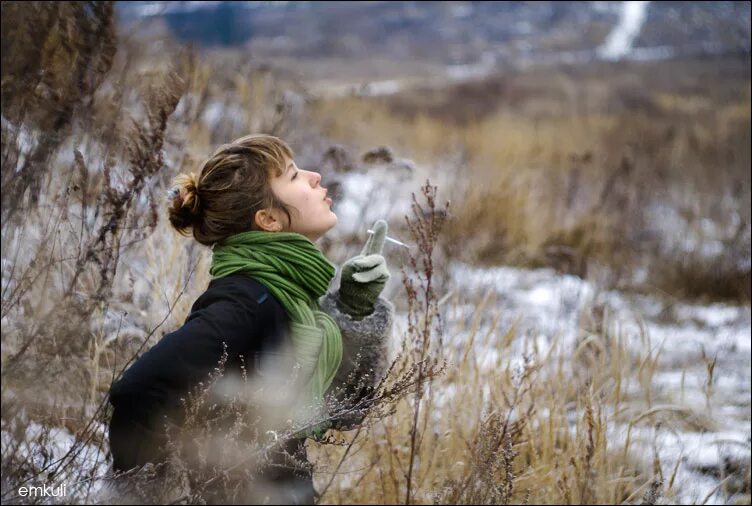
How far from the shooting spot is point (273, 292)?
1.42 m

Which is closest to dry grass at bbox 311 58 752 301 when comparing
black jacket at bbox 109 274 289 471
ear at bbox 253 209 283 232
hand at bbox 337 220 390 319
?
hand at bbox 337 220 390 319

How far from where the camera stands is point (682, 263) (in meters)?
4.95

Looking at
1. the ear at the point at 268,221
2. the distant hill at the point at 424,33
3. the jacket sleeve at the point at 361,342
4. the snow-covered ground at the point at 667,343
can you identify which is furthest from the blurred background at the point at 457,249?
the distant hill at the point at 424,33

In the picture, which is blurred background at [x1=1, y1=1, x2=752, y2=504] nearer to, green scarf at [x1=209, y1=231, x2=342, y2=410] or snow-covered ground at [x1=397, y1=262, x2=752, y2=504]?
snow-covered ground at [x1=397, y1=262, x2=752, y2=504]

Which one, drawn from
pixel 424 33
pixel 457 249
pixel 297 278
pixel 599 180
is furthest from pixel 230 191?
pixel 424 33

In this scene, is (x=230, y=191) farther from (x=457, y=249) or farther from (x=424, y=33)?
(x=424, y=33)

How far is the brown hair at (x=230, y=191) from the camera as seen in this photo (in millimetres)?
1480

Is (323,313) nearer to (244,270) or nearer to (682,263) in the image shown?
(244,270)

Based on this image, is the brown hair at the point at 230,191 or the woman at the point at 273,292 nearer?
the woman at the point at 273,292

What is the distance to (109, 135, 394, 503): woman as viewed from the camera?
4.24 feet

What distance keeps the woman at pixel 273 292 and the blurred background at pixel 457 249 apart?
0.11 m

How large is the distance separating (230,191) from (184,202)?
0.10 meters

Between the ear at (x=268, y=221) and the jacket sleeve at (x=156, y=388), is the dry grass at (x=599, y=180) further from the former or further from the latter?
the jacket sleeve at (x=156, y=388)

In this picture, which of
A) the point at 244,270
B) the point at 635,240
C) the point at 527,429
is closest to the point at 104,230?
the point at 244,270
